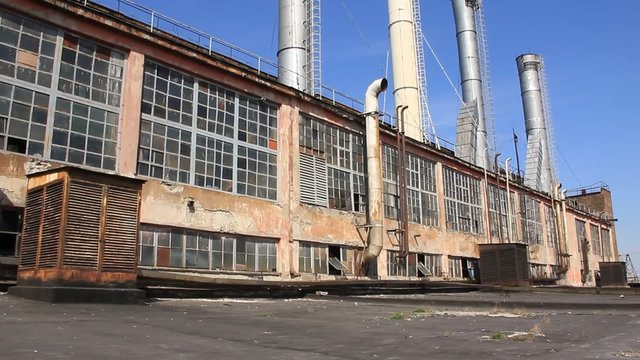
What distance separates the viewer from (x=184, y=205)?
16.4 m

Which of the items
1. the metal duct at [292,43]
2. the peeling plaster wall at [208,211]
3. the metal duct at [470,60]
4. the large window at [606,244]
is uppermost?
the metal duct at [470,60]

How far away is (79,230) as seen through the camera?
36.3ft

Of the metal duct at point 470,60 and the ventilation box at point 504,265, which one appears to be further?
the metal duct at point 470,60

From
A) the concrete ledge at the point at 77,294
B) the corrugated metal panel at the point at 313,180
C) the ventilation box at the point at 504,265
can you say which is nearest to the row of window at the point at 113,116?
the corrugated metal panel at the point at 313,180

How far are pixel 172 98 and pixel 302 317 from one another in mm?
9243

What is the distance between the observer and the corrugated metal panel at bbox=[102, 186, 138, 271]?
11.5 m

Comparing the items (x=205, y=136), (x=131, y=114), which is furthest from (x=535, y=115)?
(x=131, y=114)

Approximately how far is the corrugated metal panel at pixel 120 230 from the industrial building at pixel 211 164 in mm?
46

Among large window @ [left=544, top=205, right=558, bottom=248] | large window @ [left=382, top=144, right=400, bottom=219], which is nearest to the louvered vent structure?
large window @ [left=382, top=144, right=400, bottom=219]

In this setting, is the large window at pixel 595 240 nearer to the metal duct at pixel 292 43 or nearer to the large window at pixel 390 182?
the large window at pixel 390 182

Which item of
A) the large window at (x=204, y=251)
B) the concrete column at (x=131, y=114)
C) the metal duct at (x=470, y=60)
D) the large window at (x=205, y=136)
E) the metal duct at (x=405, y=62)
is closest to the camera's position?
the concrete column at (x=131, y=114)

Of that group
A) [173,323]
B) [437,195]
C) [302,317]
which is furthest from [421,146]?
[173,323]

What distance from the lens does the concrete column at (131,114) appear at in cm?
1518

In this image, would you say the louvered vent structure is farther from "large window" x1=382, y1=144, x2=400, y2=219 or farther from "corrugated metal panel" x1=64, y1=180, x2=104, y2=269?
"large window" x1=382, y1=144, x2=400, y2=219
